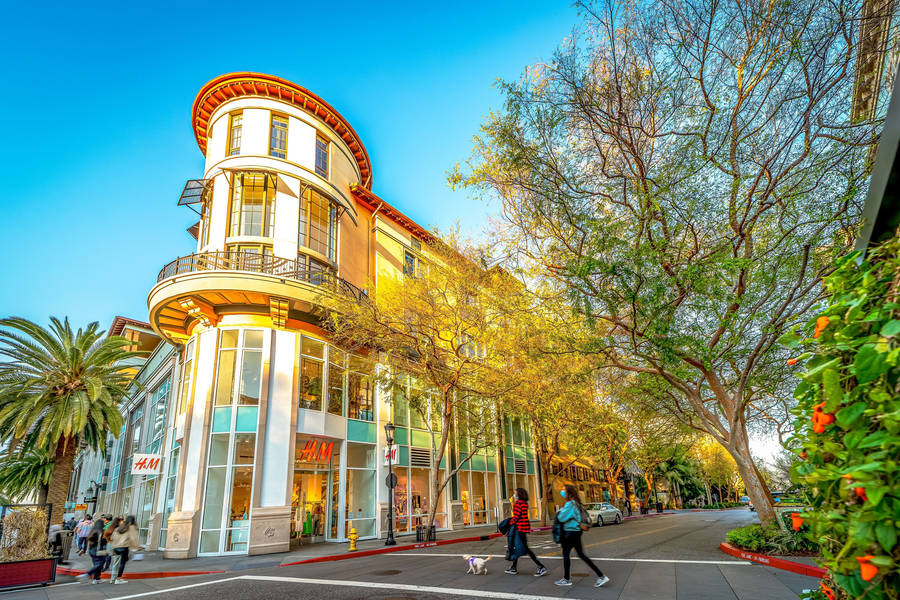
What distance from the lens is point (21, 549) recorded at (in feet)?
45.0

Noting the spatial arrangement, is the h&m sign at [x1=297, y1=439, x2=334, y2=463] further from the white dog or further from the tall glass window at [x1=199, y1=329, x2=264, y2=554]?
the white dog

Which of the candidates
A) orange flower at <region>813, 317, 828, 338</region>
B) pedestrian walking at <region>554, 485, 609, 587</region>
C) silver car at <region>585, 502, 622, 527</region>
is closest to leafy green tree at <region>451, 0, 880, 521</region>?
pedestrian walking at <region>554, 485, 609, 587</region>

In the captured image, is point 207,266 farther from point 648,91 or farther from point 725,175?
point 725,175

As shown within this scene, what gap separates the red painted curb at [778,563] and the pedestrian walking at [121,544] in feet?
53.5

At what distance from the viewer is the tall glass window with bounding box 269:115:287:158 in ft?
79.1

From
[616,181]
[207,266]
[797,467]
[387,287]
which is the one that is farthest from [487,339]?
[797,467]

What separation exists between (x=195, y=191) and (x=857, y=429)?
2716 centimetres

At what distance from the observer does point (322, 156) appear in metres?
26.2

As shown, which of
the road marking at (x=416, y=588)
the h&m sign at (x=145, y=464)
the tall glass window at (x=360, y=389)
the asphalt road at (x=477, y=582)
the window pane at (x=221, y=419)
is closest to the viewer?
the road marking at (x=416, y=588)

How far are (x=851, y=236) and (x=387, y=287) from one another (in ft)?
59.5

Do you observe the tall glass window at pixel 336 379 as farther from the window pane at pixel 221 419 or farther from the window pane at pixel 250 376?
the window pane at pixel 221 419

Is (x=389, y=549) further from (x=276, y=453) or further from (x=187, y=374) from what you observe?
(x=187, y=374)

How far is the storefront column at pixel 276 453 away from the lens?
61.4 feet

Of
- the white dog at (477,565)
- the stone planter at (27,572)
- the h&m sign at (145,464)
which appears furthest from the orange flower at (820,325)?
the h&m sign at (145,464)
